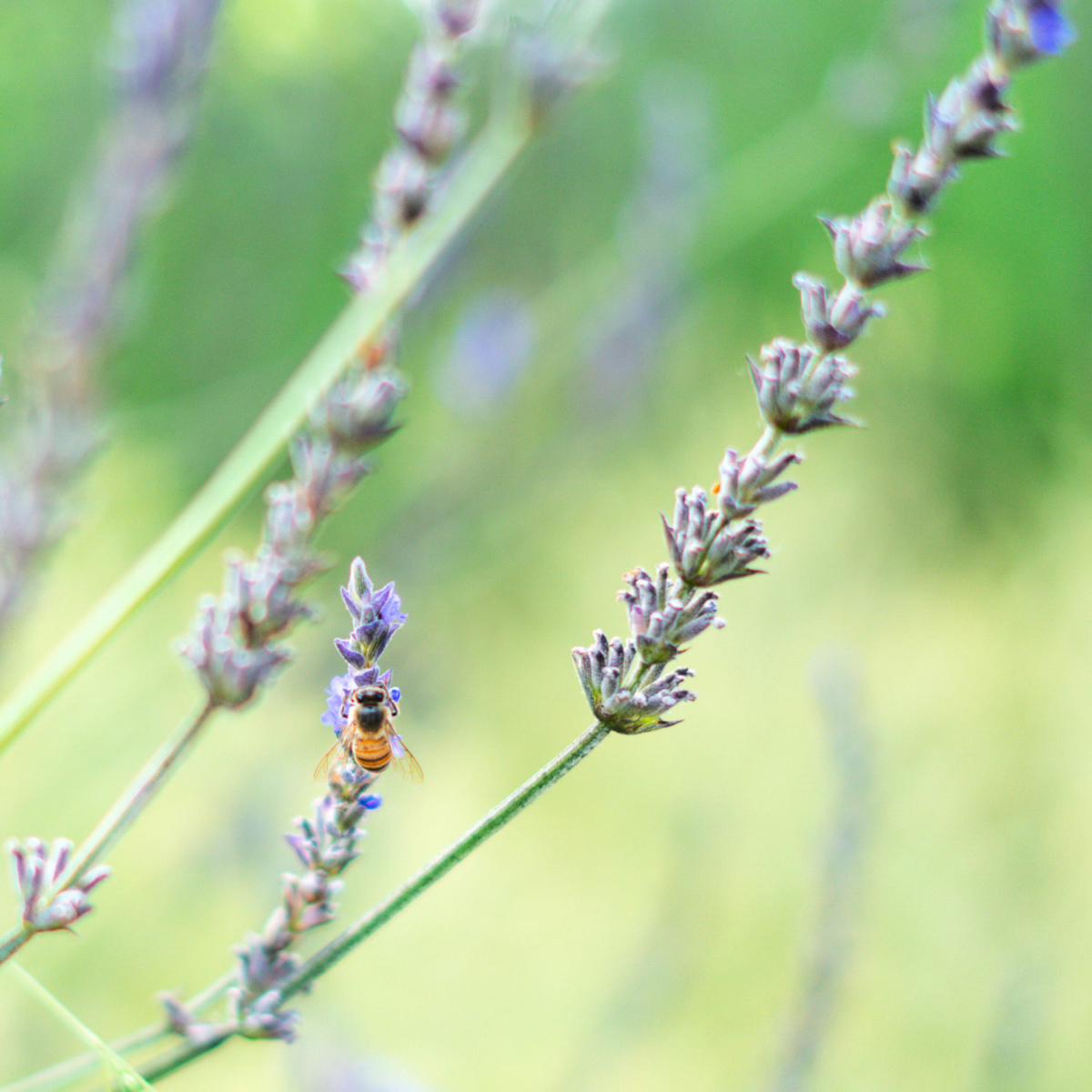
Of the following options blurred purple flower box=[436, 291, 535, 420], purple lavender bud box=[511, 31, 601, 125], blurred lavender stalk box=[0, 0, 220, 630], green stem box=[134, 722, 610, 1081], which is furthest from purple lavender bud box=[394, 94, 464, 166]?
blurred purple flower box=[436, 291, 535, 420]

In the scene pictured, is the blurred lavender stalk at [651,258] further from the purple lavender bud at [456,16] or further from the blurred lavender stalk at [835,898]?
the purple lavender bud at [456,16]

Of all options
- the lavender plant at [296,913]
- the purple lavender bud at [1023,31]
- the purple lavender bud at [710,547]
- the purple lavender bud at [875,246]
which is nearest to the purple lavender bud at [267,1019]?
the lavender plant at [296,913]

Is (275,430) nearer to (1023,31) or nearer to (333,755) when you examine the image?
(333,755)

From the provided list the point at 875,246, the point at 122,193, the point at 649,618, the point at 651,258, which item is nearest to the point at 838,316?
the point at 875,246

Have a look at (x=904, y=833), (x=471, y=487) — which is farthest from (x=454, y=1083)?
(x=471, y=487)

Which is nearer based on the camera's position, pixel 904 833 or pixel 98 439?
pixel 98 439

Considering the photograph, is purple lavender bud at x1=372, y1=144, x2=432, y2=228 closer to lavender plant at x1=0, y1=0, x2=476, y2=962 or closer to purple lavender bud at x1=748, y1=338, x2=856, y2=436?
lavender plant at x1=0, y1=0, x2=476, y2=962

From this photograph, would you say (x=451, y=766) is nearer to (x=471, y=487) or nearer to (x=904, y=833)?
(x=904, y=833)
